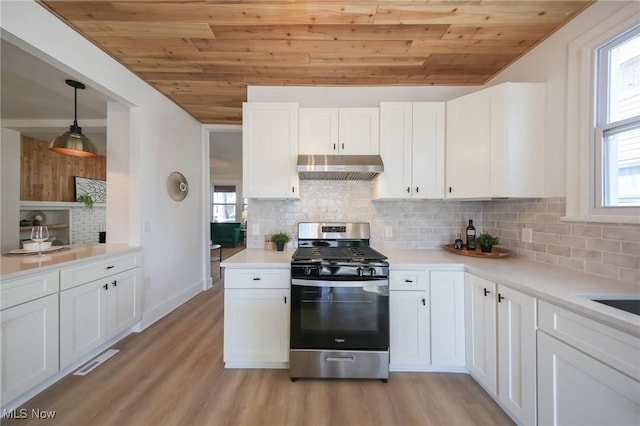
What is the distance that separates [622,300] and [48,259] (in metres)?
3.60

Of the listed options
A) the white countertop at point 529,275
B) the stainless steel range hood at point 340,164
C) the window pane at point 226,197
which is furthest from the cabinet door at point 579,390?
the window pane at point 226,197

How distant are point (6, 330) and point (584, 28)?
4.11m

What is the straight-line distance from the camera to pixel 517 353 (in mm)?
1394

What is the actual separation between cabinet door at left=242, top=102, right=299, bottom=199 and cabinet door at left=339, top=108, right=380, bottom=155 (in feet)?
1.51

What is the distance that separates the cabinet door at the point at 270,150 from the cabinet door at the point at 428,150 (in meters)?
1.14

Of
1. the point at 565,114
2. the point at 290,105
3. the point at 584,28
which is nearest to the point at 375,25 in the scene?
the point at 290,105

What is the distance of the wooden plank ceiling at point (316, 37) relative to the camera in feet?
5.28

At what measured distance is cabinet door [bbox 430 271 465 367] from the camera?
1.88 meters

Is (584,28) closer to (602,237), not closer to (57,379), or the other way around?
(602,237)

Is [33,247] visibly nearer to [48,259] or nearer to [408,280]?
[48,259]

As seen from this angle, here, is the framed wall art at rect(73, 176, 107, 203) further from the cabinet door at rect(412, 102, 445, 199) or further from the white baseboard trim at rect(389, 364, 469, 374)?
the white baseboard trim at rect(389, 364, 469, 374)

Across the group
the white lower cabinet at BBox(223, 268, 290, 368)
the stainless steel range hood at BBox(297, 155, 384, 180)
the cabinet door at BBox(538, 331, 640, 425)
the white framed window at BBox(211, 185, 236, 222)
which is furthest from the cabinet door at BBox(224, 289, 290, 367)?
the white framed window at BBox(211, 185, 236, 222)

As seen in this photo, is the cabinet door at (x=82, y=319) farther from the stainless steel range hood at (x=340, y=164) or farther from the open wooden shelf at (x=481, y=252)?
the open wooden shelf at (x=481, y=252)

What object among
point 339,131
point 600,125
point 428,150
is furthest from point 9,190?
point 600,125
